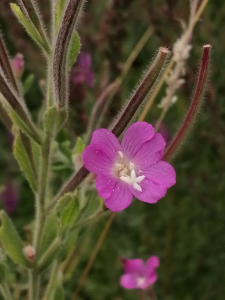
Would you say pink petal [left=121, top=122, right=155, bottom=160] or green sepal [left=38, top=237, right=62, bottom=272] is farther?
green sepal [left=38, top=237, right=62, bottom=272]

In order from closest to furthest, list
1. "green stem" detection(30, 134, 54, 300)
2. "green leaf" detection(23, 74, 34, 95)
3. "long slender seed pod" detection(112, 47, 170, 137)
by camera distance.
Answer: "long slender seed pod" detection(112, 47, 170, 137) → "green stem" detection(30, 134, 54, 300) → "green leaf" detection(23, 74, 34, 95)

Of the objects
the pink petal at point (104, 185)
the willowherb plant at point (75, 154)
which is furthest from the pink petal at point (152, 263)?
the pink petal at point (104, 185)

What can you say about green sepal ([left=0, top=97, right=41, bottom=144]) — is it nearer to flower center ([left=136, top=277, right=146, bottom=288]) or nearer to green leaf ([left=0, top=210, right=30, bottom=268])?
green leaf ([left=0, top=210, right=30, bottom=268])

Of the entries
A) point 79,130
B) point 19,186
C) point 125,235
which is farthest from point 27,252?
point 19,186

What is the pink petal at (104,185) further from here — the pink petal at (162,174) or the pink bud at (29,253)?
the pink bud at (29,253)

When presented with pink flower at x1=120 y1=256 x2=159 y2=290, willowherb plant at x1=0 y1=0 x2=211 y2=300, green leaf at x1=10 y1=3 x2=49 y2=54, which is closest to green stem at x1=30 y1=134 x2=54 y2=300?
willowherb plant at x1=0 y1=0 x2=211 y2=300

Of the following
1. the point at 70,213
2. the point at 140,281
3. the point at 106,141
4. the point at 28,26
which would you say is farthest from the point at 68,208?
the point at 140,281

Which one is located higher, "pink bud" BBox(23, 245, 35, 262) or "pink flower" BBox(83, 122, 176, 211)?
"pink flower" BBox(83, 122, 176, 211)

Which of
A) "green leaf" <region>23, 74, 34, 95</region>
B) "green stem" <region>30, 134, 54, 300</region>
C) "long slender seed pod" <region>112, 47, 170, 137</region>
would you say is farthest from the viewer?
"green leaf" <region>23, 74, 34, 95</region>
